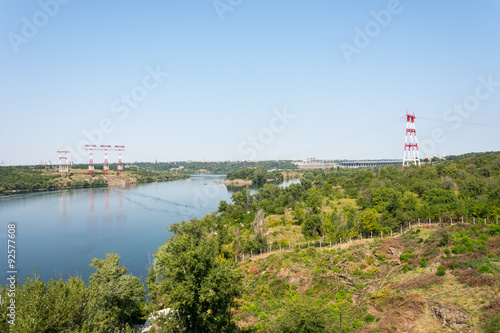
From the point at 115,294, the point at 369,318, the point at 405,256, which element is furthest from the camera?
the point at 405,256

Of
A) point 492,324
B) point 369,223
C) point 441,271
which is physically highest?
point 369,223

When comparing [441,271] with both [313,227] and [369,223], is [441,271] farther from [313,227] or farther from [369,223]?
[313,227]

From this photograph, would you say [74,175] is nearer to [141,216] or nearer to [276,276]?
[141,216]

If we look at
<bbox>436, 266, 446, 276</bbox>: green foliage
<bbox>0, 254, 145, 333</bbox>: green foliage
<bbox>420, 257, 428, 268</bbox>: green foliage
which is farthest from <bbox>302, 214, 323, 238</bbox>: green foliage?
<bbox>0, 254, 145, 333</bbox>: green foliage

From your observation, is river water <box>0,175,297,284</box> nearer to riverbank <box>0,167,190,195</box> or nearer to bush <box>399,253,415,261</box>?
riverbank <box>0,167,190,195</box>

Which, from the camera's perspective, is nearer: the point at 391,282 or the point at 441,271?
the point at 441,271

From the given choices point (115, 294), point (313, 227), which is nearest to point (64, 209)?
point (313, 227)
